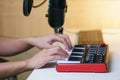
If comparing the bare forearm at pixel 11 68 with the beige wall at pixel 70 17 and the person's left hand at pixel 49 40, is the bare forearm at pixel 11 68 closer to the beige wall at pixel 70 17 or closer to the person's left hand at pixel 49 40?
the person's left hand at pixel 49 40

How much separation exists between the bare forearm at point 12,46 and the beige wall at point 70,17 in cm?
60

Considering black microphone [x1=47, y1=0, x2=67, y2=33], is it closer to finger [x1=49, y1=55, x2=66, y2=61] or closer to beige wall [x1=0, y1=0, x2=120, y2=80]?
finger [x1=49, y1=55, x2=66, y2=61]

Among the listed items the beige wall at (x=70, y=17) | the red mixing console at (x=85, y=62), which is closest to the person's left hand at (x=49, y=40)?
the red mixing console at (x=85, y=62)

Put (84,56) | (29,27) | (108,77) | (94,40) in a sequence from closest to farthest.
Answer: (108,77), (84,56), (94,40), (29,27)

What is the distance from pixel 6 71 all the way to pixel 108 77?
1.45 ft

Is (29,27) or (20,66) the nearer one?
(20,66)

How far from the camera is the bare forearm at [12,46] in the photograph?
4.95ft

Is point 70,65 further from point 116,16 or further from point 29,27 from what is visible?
point 29,27

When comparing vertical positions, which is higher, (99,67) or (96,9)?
(96,9)

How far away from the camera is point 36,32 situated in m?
2.19

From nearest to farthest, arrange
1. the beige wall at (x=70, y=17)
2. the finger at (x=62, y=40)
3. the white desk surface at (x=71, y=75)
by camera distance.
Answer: the white desk surface at (x=71, y=75) → the finger at (x=62, y=40) → the beige wall at (x=70, y=17)

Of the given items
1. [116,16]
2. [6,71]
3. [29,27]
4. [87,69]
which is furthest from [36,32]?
[87,69]

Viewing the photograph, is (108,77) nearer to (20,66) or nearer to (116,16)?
(20,66)

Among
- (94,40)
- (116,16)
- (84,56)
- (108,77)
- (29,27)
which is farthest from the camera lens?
(29,27)
